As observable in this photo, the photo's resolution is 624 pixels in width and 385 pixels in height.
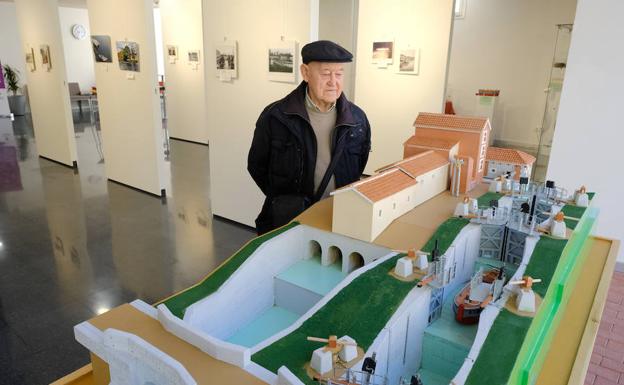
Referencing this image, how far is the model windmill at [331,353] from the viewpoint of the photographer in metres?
1.68

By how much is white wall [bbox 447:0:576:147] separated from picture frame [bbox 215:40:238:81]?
10024mm

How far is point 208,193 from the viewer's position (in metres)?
9.46

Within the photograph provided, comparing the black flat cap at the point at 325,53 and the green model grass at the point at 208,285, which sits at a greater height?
the black flat cap at the point at 325,53

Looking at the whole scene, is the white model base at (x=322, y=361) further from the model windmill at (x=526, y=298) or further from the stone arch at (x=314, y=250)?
the stone arch at (x=314, y=250)

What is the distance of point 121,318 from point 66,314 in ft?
11.1

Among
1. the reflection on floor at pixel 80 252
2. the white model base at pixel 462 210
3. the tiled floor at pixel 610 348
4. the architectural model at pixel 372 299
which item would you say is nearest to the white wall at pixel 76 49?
the reflection on floor at pixel 80 252

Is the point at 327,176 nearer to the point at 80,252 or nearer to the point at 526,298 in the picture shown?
the point at 526,298

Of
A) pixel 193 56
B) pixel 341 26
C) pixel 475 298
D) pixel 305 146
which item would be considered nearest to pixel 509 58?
pixel 341 26

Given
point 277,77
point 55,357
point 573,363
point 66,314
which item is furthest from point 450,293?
point 277,77

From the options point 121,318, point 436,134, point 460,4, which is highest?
point 460,4

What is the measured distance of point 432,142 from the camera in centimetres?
413

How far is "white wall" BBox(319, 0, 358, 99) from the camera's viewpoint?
10.0 meters

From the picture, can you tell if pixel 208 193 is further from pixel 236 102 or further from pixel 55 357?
pixel 55 357

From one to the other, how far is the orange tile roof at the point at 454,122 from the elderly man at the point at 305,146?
2.22ft
